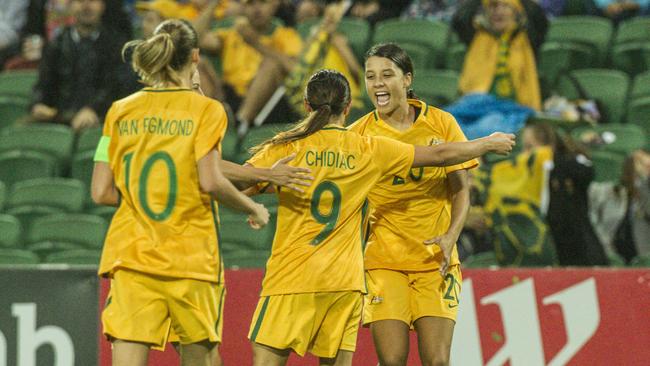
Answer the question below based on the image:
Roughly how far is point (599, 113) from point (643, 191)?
57.2 inches

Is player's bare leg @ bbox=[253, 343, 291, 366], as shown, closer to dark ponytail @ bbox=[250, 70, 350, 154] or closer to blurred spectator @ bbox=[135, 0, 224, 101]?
dark ponytail @ bbox=[250, 70, 350, 154]

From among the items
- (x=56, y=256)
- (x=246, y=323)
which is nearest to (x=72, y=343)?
(x=246, y=323)

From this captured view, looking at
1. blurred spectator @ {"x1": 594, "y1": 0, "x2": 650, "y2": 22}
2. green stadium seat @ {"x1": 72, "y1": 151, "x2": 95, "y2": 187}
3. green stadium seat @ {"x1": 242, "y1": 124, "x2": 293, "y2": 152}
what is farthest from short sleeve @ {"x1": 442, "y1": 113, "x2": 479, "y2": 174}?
blurred spectator @ {"x1": 594, "y1": 0, "x2": 650, "y2": 22}

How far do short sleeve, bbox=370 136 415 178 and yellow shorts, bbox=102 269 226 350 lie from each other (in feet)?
3.37

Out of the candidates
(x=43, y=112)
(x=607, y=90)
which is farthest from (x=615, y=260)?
(x=43, y=112)

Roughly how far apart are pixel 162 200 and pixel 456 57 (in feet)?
22.6

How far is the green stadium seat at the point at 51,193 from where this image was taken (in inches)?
392

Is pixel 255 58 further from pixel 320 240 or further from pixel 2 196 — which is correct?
pixel 320 240

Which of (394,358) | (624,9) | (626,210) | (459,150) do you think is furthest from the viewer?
(624,9)

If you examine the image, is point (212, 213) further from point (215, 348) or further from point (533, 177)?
point (533, 177)

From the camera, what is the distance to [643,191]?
8766 mm

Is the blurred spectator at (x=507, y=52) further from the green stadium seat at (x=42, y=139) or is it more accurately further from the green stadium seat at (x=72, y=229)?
the green stadium seat at (x=42, y=139)

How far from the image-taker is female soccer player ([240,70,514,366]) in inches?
206

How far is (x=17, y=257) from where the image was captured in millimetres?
9102
